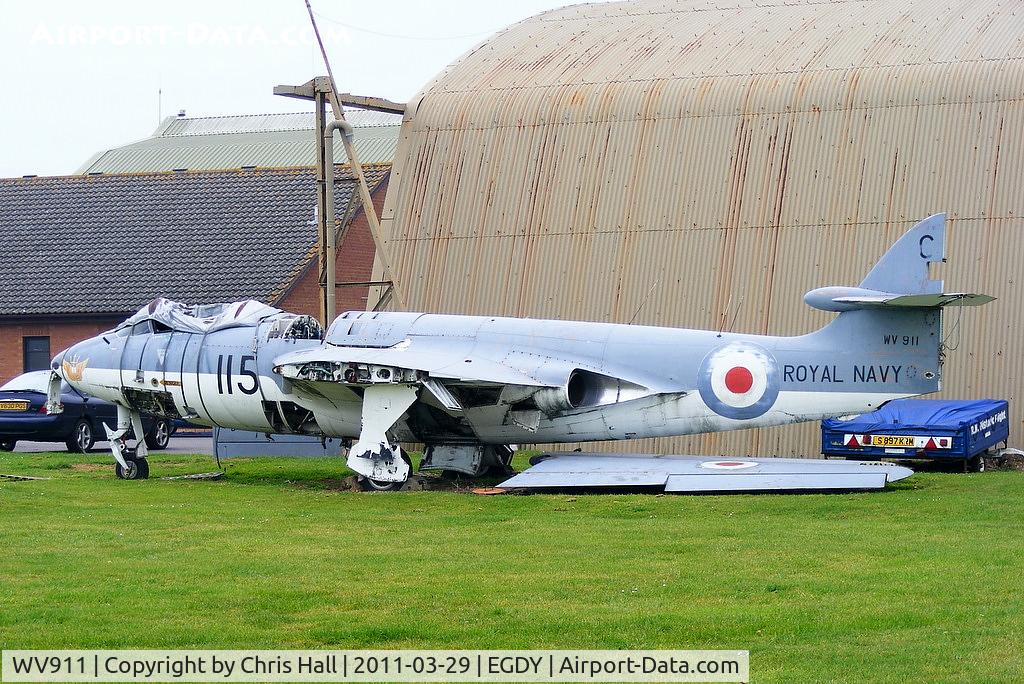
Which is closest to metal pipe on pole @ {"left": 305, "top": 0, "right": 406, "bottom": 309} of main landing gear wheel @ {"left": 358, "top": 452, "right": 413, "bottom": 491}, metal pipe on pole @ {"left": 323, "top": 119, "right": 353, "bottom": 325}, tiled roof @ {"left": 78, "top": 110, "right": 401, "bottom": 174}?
metal pipe on pole @ {"left": 323, "top": 119, "right": 353, "bottom": 325}

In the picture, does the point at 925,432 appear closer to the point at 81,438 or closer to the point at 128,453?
the point at 128,453

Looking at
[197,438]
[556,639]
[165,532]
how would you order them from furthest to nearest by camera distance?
[197,438] < [165,532] < [556,639]

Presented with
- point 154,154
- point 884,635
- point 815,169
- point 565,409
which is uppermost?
point 154,154

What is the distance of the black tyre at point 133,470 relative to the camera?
75.2ft

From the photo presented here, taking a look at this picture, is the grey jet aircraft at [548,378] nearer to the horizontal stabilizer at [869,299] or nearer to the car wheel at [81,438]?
the horizontal stabilizer at [869,299]

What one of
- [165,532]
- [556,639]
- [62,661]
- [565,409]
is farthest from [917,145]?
[62,661]

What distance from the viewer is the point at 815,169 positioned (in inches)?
1057

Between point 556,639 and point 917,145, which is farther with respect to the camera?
point 917,145

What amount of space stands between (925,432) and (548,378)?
6462 mm

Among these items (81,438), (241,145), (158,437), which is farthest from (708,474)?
(241,145)

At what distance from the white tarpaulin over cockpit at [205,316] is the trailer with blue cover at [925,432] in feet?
31.2

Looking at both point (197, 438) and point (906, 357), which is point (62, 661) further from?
point (197, 438)

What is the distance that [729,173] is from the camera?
27.5 metres

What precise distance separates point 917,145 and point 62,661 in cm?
2104
